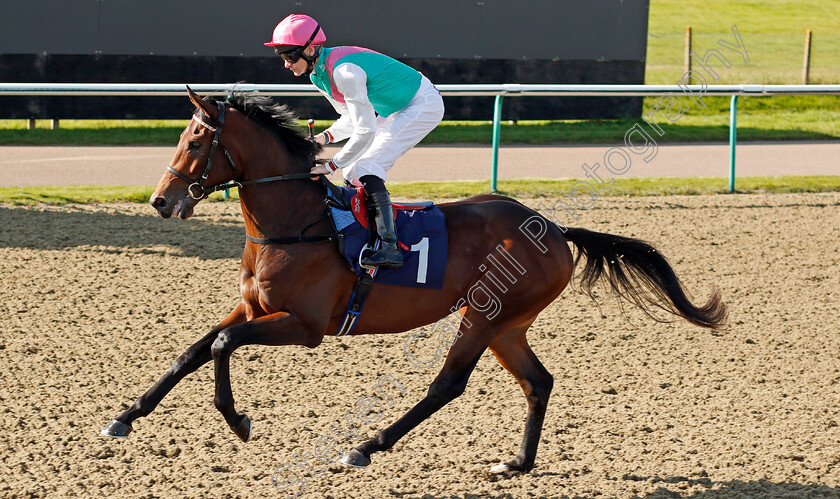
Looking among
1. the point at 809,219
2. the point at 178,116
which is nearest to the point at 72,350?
the point at 809,219

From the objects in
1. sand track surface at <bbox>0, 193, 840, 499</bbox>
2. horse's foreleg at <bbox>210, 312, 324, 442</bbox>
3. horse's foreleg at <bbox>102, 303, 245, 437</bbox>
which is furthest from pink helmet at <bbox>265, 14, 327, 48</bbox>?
sand track surface at <bbox>0, 193, 840, 499</bbox>

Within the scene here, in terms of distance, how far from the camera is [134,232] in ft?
25.9

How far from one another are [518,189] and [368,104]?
233 inches

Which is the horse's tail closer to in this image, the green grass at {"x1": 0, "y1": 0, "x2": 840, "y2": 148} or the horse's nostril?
the horse's nostril

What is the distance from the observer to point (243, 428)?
3771mm

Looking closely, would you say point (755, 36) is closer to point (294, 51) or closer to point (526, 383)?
Result: point (526, 383)


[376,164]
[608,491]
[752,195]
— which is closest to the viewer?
[608,491]

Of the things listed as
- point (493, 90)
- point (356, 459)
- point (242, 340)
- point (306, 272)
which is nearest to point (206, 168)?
point (306, 272)

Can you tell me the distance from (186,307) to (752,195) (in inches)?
254

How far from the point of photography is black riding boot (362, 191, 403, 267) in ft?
12.8

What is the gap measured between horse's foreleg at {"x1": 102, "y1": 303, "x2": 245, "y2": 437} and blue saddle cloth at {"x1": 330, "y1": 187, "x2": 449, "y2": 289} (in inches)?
27.0

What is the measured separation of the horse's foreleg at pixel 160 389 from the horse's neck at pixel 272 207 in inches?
19.0

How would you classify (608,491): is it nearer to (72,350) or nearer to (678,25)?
(72,350)

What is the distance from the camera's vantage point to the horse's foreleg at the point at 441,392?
3879mm
